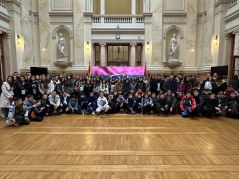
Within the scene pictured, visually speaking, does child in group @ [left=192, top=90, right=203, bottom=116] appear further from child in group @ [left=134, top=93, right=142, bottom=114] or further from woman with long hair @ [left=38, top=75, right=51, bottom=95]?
woman with long hair @ [left=38, top=75, right=51, bottom=95]

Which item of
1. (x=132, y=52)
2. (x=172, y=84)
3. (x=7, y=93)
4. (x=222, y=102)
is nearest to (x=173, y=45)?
(x=132, y=52)

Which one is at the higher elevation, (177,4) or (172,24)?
(177,4)

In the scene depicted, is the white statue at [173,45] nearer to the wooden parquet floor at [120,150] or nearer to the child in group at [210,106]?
the child in group at [210,106]

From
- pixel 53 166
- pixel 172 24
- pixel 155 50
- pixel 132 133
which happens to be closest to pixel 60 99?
pixel 132 133

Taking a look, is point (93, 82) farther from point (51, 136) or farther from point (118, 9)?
point (118, 9)

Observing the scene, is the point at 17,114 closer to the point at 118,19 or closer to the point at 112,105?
the point at 112,105

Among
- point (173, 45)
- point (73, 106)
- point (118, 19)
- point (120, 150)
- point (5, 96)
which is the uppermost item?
point (118, 19)

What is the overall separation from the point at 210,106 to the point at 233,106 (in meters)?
0.84

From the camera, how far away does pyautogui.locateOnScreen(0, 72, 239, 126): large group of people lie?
563 cm

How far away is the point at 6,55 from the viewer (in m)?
9.27

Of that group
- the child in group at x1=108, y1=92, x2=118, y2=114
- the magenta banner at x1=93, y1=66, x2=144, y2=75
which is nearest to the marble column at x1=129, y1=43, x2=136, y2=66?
the magenta banner at x1=93, y1=66, x2=144, y2=75

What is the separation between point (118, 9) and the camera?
15391mm

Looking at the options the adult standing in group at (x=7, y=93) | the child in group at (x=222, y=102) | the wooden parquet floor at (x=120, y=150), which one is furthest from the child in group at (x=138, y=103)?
the adult standing in group at (x=7, y=93)

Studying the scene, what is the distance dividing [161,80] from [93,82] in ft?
11.3
